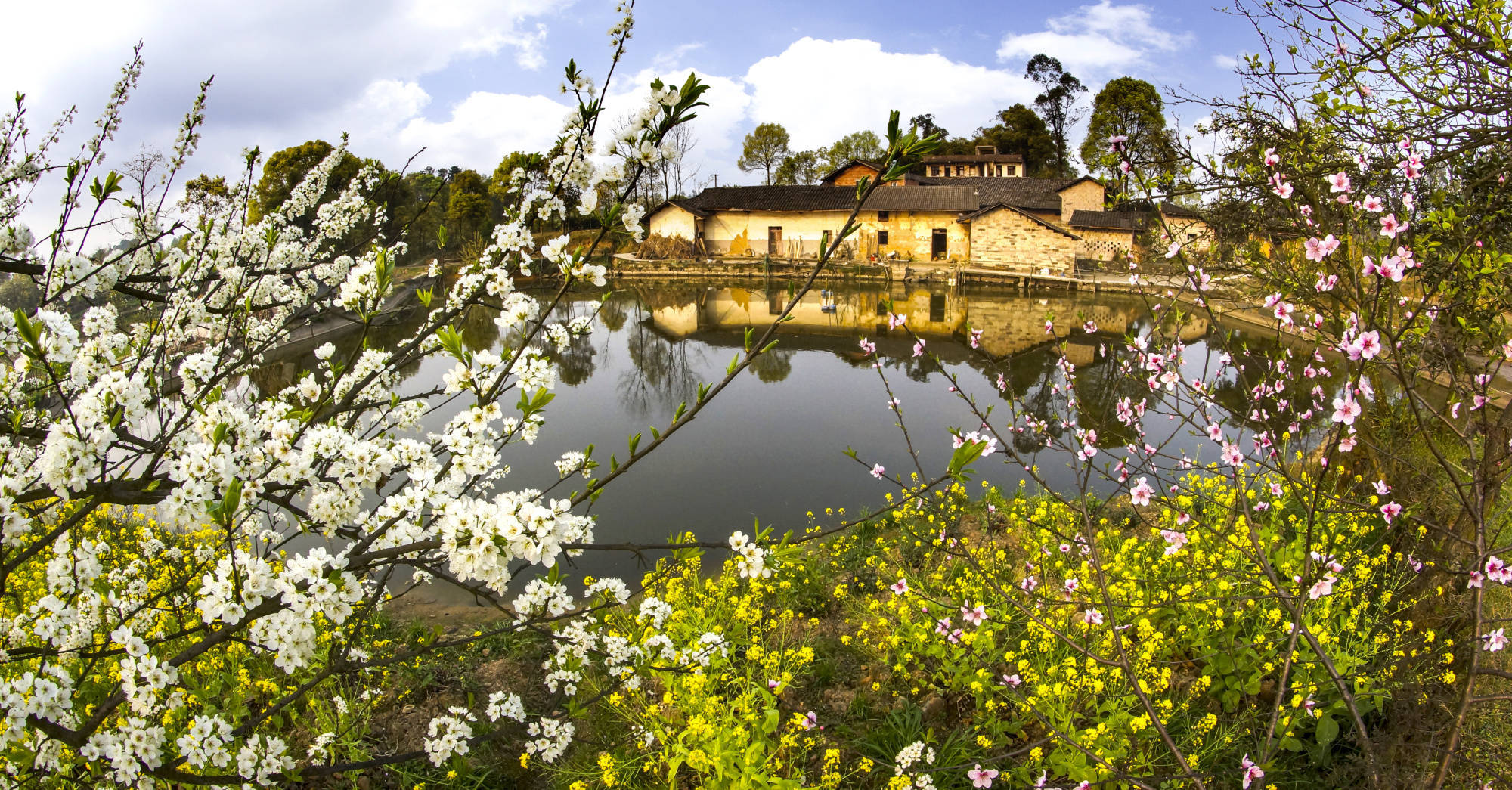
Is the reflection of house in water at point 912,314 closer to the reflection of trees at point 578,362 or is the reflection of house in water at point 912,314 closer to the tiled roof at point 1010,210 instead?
the reflection of trees at point 578,362

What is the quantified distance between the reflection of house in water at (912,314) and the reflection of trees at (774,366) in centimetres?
135

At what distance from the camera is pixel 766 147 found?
4241cm

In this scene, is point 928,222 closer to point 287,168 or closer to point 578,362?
point 578,362

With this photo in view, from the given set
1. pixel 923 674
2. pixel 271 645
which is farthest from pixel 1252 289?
pixel 271 645

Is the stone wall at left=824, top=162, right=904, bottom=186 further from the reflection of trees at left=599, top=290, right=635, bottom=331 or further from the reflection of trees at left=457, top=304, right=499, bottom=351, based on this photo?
the reflection of trees at left=457, top=304, right=499, bottom=351

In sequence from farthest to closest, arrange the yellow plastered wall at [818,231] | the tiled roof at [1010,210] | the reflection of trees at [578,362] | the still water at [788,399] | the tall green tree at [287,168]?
1. the yellow plastered wall at [818,231]
2. the tiled roof at [1010,210]
3. the tall green tree at [287,168]
4. the reflection of trees at [578,362]
5. the still water at [788,399]

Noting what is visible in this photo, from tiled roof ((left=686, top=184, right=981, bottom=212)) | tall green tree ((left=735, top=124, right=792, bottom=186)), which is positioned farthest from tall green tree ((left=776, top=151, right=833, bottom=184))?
tiled roof ((left=686, top=184, right=981, bottom=212))

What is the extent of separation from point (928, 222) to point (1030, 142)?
16816 millimetres

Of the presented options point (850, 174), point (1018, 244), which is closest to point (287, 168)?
point (850, 174)

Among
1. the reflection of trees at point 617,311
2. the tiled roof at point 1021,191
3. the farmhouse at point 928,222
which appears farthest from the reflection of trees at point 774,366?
the tiled roof at point 1021,191

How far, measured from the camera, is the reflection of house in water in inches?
632

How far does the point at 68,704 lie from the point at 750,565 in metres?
1.67

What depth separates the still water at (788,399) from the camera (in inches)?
278

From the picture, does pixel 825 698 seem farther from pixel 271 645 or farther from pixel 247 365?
pixel 247 365
